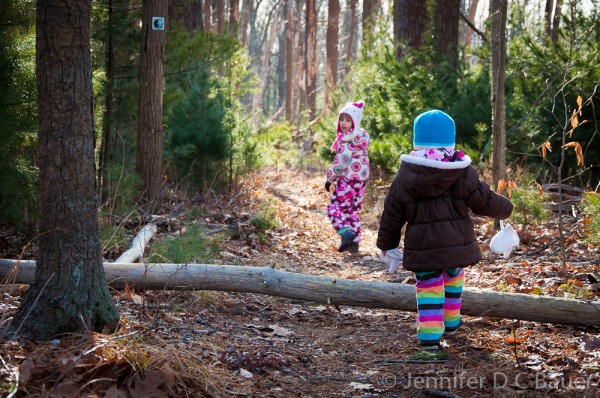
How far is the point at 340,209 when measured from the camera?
366 inches

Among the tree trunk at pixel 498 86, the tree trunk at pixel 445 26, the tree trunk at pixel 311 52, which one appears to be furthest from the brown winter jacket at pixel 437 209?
the tree trunk at pixel 311 52

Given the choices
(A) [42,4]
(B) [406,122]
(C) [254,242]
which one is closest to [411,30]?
(B) [406,122]

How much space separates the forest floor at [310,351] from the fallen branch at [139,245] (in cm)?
61

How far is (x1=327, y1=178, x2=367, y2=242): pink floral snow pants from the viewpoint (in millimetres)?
9250

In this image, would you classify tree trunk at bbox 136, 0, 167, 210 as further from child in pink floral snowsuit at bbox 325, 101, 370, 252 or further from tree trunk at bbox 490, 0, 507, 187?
tree trunk at bbox 490, 0, 507, 187

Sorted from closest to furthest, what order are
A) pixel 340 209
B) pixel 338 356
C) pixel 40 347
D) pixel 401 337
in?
1. pixel 40 347
2. pixel 338 356
3. pixel 401 337
4. pixel 340 209

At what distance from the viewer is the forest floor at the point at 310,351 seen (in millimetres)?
3371

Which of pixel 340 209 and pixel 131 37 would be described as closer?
pixel 340 209

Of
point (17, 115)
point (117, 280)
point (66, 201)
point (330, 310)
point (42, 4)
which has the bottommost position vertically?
point (330, 310)

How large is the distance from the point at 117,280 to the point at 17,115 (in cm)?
199

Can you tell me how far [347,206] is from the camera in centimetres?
929

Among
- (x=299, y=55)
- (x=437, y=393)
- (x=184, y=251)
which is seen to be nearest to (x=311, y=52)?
(x=299, y=55)

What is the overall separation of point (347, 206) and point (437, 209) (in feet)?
15.2

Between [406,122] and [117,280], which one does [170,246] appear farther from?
[406,122]
